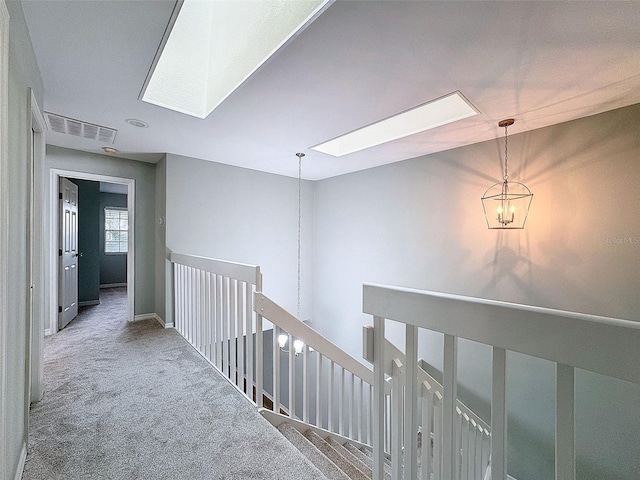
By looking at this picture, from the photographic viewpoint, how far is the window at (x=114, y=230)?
6941mm

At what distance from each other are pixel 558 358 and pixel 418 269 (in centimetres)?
301

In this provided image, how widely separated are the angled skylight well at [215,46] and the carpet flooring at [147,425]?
230 cm

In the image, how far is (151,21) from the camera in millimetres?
1438

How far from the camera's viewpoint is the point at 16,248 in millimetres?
1372

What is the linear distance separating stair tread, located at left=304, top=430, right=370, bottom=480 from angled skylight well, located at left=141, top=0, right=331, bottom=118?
2770 millimetres

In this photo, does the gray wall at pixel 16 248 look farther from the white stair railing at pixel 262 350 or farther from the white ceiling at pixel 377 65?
the white stair railing at pixel 262 350

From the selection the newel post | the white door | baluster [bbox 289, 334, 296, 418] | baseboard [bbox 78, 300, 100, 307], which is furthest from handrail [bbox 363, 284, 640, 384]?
baseboard [bbox 78, 300, 100, 307]

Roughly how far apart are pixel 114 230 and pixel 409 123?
7.43 metres

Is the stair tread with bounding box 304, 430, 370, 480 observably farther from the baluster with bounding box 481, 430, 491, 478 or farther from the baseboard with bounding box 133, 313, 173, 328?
the baseboard with bounding box 133, 313, 173, 328

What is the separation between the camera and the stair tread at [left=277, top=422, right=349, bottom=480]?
1.79m

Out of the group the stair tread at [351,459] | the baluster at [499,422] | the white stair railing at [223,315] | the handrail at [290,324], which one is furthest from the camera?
the stair tread at [351,459]

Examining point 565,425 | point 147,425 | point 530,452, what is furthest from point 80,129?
point 530,452

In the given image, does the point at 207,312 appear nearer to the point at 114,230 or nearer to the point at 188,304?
the point at 188,304

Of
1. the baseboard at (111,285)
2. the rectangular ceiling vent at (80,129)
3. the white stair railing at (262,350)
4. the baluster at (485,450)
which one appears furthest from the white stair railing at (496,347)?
the baseboard at (111,285)
